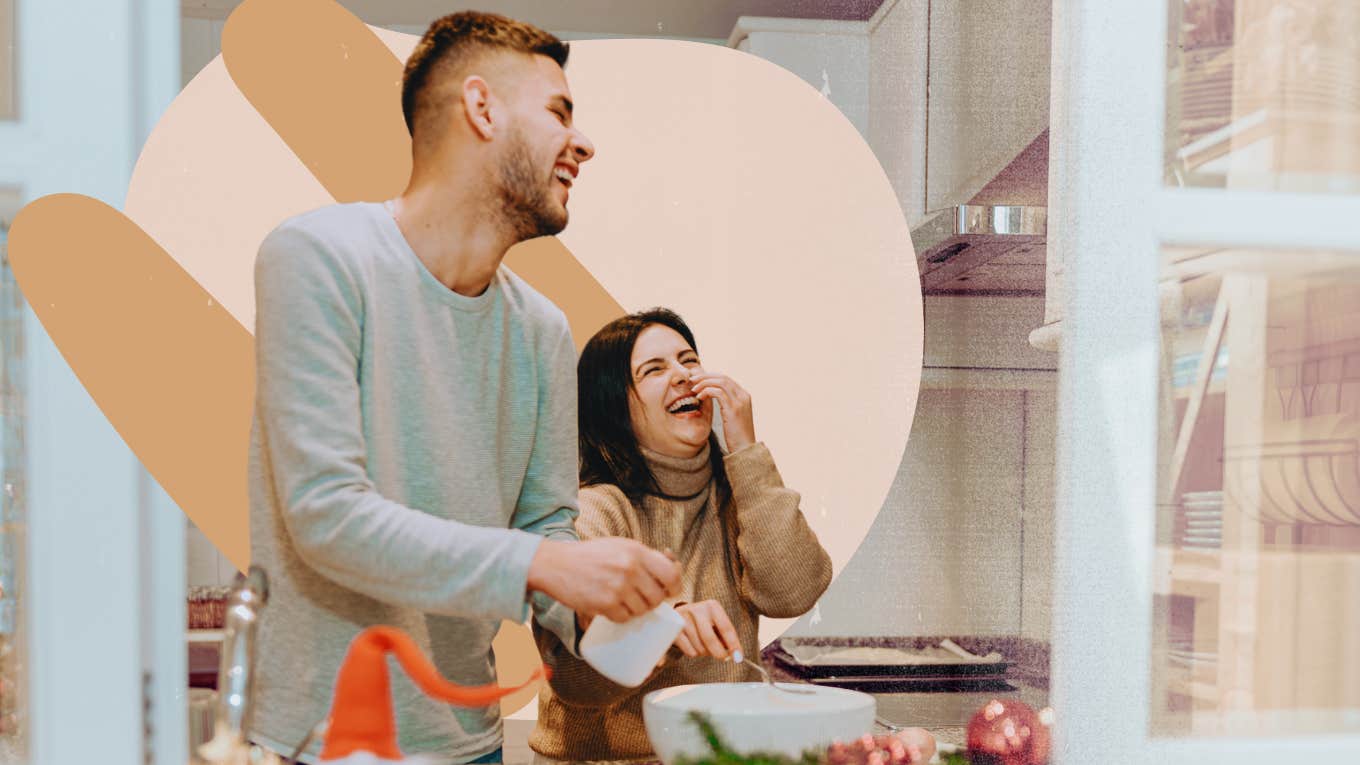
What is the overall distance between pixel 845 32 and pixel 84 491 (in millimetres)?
808

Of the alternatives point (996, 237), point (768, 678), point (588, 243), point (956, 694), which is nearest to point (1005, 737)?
point (956, 694)

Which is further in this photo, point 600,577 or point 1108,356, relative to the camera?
point 1108,356

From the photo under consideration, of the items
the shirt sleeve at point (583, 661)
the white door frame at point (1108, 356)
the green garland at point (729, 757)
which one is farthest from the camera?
the white door frame at point (1108, 356)

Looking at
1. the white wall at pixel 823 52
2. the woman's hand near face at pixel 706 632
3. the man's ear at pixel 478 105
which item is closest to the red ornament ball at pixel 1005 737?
the woman's hand near face at pixel 706 632

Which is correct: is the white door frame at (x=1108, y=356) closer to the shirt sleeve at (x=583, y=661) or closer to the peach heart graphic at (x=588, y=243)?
the peach heart graphic at (x=588, y=243)

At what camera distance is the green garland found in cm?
92

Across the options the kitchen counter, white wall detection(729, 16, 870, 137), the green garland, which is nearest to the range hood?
white wall detection(729, 16, 870, 137)

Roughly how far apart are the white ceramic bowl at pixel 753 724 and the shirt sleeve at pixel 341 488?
0.51ft

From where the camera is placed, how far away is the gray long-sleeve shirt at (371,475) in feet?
3.11

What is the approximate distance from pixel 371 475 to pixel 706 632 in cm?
33

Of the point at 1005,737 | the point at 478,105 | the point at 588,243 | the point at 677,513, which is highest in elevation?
the point at 478,105

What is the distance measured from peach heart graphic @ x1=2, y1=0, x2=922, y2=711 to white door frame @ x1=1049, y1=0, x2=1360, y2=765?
0.18 metres

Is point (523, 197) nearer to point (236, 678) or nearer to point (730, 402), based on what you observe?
point (730, 402)

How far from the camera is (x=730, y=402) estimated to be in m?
1.07
